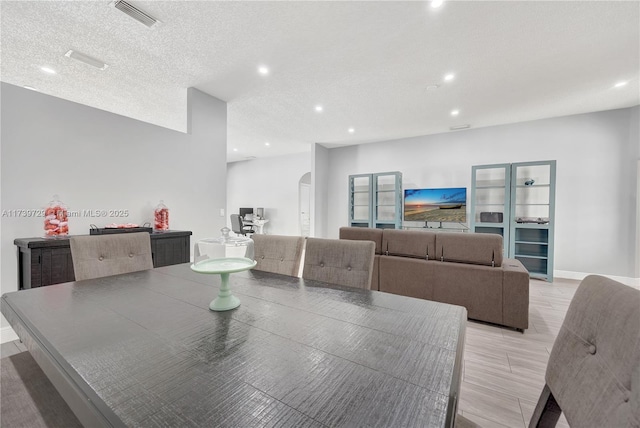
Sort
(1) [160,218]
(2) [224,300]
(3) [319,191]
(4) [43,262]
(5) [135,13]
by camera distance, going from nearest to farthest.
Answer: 1. (2) [224,300]
2. (5) [135,13]
3. (4) [43,262]
4. (1) [160,218]
5. (3) [319,191]

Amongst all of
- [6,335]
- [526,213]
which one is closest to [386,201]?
[526,213]

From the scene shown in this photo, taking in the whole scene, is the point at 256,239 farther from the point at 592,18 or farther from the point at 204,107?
the point at 592,18

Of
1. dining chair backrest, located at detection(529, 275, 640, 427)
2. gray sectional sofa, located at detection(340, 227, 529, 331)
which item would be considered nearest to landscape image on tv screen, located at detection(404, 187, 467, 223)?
gray sectional sofa, located at detection(340, 227, 529, 331)

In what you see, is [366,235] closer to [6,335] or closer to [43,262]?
[43,262]

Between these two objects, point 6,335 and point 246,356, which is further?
point 6,335

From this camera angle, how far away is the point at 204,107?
378 centimetres

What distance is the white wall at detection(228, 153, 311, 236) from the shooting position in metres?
7.92

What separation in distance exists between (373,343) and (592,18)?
3322 millimetres

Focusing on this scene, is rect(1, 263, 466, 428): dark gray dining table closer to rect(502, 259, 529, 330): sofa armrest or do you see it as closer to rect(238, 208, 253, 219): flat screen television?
rect(502, 259, 529, 330): sofa armrest

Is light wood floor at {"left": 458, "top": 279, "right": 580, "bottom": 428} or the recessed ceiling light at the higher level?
the recessed ceiling light

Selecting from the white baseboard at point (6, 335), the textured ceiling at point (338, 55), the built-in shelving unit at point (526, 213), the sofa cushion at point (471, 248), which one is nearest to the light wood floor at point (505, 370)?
the sofa cushion at point (471, 248)

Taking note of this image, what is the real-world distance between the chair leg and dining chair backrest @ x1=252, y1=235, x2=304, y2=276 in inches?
54.0

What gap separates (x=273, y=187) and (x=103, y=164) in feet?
17.9

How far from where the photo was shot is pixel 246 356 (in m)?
0.76
